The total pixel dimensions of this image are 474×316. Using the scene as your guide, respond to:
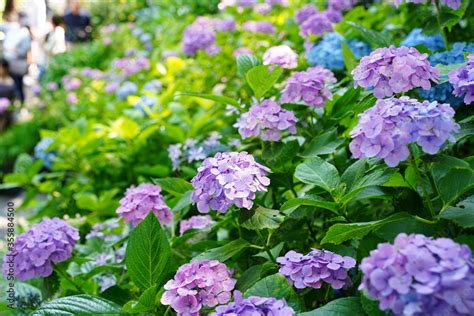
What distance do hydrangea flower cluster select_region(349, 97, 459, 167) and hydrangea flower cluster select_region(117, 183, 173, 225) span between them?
25.4 inches

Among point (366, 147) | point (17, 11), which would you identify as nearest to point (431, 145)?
point (366, 147)

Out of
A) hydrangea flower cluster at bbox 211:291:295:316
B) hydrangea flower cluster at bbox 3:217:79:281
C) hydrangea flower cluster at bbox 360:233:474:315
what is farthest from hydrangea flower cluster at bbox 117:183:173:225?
hydrangea flower cluster at bbox 360:233:474:315

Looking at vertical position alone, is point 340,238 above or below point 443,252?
below

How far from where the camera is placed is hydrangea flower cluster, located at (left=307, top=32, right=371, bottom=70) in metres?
1.99

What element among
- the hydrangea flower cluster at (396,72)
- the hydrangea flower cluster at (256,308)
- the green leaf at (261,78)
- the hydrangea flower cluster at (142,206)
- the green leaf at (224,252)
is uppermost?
the hydrangea flower cluster at (396,72)

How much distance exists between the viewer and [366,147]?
0.89 m

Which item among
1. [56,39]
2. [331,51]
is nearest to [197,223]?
[331,51]

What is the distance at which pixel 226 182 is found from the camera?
3.32 feet

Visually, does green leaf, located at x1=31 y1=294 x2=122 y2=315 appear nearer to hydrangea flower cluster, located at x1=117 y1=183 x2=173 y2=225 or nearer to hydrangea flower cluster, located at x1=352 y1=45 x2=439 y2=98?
hydrangea flower cluster, located at x1=117 y1=183 x2=173 y2=225

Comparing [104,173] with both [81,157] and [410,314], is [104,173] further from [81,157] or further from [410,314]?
[410,314]

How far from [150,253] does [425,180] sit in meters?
0.54

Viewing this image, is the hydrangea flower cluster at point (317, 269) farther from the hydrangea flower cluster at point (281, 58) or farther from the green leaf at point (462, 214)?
the hydrangea flower cluster at point (281, 58)

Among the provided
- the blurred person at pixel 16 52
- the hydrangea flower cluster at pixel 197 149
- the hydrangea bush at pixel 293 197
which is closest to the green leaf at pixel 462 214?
the hydrangea bush at pixel 293 197

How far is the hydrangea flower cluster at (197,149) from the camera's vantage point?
168cm
